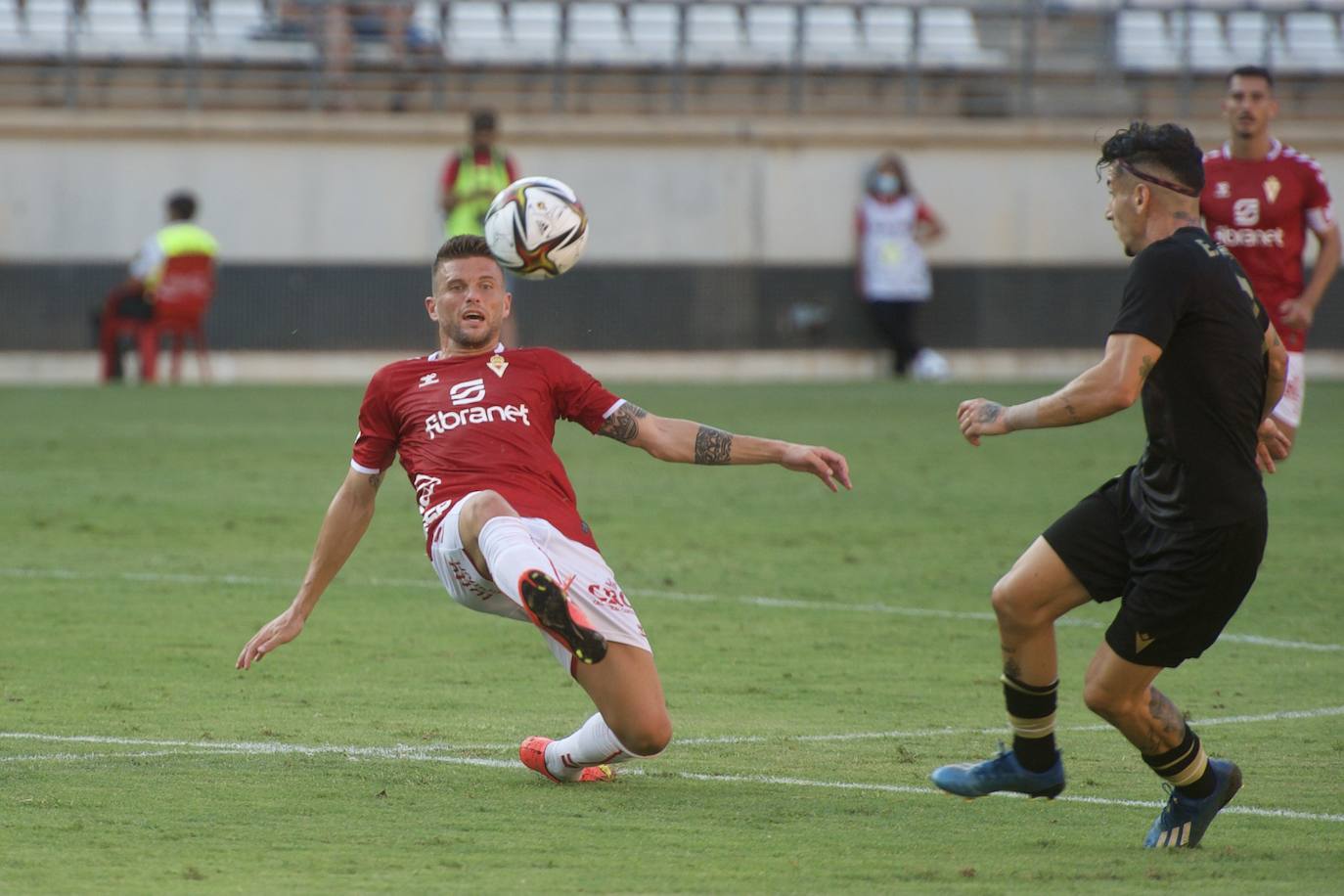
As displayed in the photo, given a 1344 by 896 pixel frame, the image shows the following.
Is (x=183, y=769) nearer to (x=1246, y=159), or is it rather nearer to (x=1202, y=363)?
(x=1202, y=363)

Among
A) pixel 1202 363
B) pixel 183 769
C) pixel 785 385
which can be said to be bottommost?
pixel 785 385

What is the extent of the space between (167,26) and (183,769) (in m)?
24.0

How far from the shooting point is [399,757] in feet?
22.5

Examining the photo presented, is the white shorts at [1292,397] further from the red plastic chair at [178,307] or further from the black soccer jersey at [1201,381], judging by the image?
the red plastic chair at [178,307]

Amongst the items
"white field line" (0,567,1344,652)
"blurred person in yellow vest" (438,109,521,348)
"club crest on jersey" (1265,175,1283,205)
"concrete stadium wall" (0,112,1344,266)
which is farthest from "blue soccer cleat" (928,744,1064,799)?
"concrete stadium wall" (0,112,1344,266)

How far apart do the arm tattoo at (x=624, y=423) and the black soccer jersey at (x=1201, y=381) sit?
1.78 meters

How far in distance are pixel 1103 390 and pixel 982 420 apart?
39 cm

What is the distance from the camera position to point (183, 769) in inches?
260

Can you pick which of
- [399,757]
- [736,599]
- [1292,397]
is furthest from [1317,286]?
[399,757]

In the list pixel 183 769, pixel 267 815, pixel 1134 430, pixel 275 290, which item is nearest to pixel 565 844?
pixel 267 815

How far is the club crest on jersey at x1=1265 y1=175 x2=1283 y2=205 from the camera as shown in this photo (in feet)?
38.8

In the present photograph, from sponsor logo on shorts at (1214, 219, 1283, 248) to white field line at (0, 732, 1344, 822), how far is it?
608 centimetres

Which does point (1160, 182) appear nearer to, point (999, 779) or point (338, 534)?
point (999, 779)

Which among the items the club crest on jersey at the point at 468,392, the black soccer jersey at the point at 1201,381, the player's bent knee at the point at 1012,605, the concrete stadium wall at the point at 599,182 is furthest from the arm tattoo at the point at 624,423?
the concrete stadium wall at the point at 599,182
